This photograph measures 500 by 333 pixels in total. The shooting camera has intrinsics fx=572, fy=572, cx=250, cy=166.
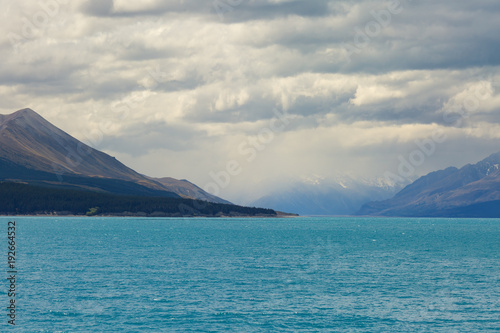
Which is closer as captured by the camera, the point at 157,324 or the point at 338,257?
the point at 157,324

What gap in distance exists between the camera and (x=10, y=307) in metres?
74.9

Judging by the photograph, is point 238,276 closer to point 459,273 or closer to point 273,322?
point 273,322

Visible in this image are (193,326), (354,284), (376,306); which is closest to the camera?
(193,326)

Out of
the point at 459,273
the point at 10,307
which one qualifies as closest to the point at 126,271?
the point at 10,307

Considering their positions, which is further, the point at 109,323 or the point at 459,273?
the point at 459,273

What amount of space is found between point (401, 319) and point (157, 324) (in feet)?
102

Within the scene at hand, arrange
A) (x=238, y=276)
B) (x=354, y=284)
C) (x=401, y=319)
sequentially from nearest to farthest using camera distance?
1. (x=401, y=319)
2. (x=354, y=284)
3. (x=238, y=276)

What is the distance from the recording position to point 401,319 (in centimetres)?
7388

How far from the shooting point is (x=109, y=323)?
2746 inches

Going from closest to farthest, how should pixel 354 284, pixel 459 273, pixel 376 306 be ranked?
pixel 376 306 → pixel 354 284 → pixel 459 273

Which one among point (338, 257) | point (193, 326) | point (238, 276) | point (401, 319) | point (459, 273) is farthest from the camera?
point (338, 257)

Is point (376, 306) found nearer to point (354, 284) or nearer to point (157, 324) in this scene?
point (354, 284)

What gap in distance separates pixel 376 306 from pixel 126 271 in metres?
53.3

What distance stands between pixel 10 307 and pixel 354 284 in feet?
183
